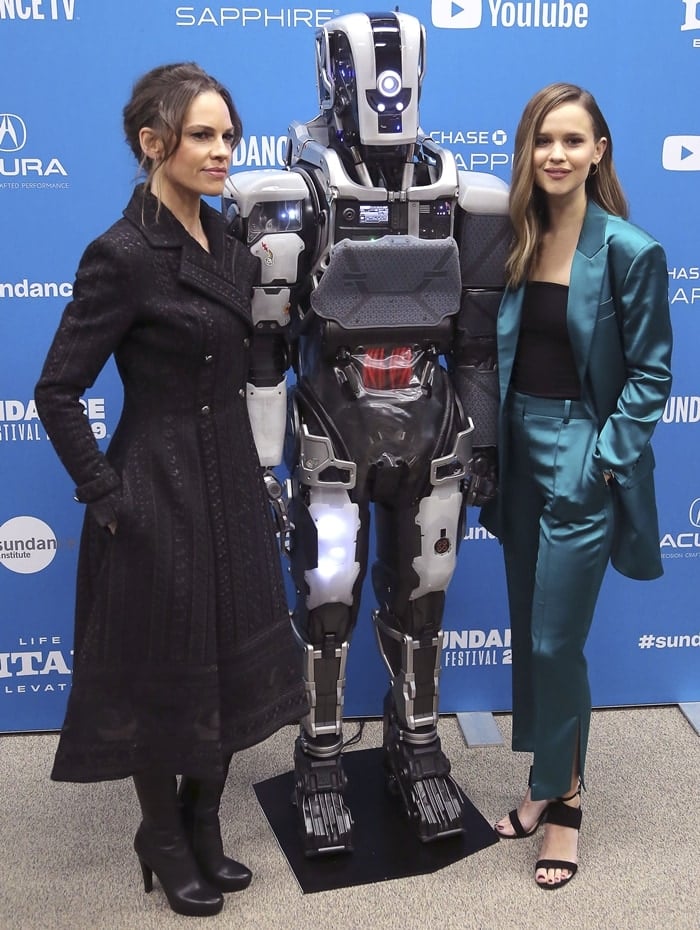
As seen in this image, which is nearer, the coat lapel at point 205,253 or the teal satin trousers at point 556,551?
the coat lapel at point 205,253

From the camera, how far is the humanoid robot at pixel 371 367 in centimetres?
210

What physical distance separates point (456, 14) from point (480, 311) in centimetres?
93

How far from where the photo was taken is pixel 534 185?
2.18 m

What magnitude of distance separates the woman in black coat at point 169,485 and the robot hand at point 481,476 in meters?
0.54

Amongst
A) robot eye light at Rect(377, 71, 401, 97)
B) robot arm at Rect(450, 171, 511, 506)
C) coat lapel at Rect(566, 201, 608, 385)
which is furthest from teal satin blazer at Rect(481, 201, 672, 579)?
robot eye light at Rect(377, 71, 401, 97)

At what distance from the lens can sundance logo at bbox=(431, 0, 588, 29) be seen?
2652 mm

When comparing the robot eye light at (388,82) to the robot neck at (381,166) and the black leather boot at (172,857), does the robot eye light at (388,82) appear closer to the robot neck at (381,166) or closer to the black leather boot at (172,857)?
the robot neck at (381,166)

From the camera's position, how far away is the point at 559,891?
2316 mm

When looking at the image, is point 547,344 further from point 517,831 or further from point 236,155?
point 517,831

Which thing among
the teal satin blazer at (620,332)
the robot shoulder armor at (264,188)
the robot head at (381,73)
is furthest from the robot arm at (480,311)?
the robot shoulder armor at (264,188)

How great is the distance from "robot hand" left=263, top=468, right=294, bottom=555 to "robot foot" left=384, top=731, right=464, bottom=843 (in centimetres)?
66

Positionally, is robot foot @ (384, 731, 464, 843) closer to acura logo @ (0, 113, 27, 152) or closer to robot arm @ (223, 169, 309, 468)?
robot arm @ (223, 169, 309, 468)

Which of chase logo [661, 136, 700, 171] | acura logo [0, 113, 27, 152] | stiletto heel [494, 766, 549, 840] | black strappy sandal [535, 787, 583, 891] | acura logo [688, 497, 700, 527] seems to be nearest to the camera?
black strappy sandal [535, 787, 583, 891]

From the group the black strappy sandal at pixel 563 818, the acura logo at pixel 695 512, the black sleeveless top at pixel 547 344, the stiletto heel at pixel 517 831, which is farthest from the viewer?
the acura logo at pixel 695 512
